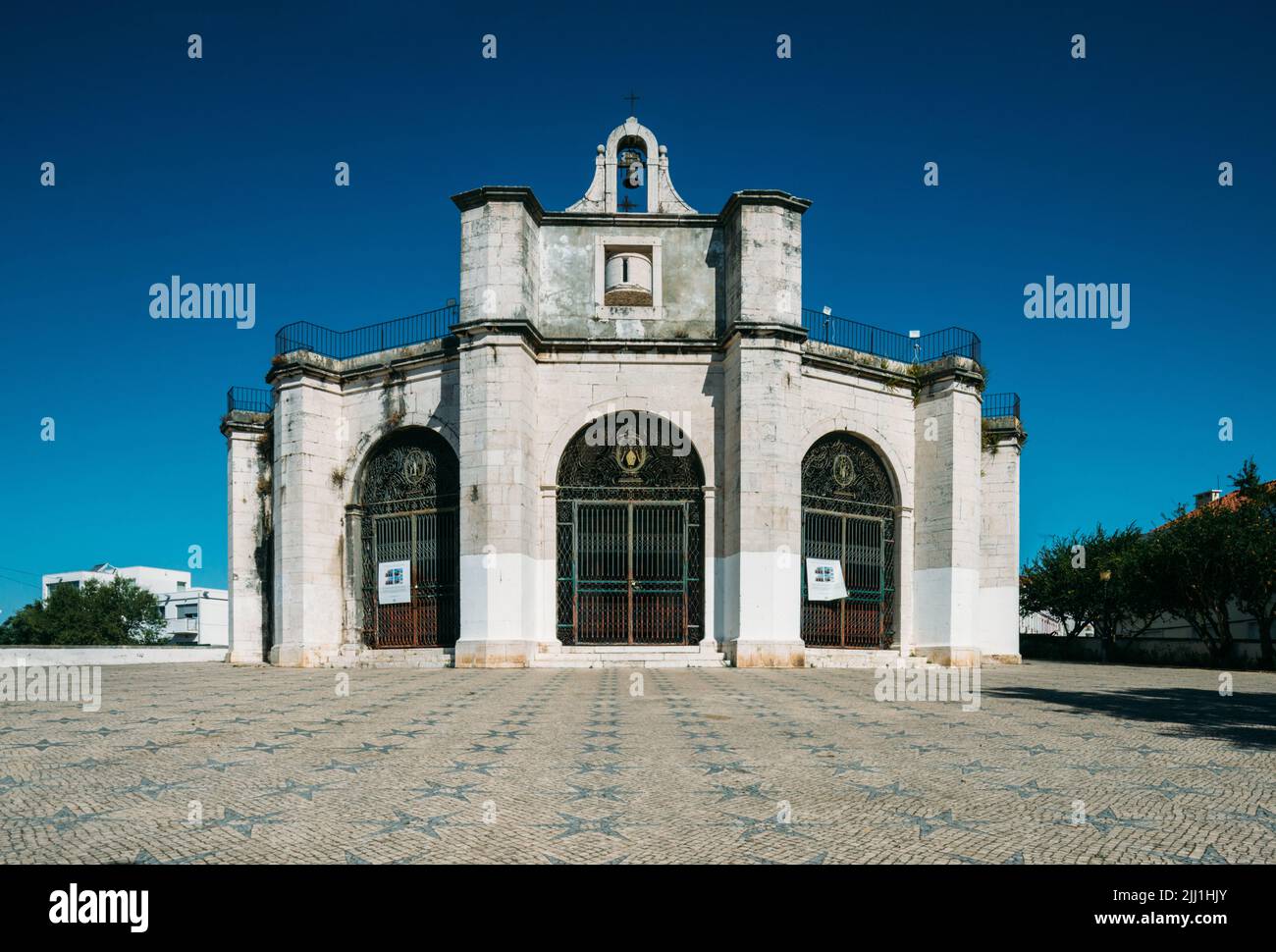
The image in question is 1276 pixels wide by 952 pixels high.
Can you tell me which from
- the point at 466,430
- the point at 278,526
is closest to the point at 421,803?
the point at 466,430

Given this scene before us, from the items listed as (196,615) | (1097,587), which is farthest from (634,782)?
(196,615)

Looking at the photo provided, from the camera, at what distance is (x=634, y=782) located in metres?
6.45

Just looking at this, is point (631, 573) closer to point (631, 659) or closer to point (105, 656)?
point (631, 659)

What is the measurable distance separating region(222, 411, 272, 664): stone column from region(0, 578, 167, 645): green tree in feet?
129

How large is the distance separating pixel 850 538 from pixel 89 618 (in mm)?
57912

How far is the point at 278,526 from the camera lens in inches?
948

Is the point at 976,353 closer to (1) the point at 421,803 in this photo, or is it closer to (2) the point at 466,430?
(2) the point at 466,430

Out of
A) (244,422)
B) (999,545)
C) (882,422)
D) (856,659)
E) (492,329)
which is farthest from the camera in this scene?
(244,422)

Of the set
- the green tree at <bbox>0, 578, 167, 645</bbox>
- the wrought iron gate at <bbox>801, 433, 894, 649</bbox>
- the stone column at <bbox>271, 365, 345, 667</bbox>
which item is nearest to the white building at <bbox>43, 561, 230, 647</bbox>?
the green tree at <bbox>0, 578, 167, 645</bbox>

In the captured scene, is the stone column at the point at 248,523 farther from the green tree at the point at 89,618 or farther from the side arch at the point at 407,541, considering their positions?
the green tree at the point at 89,618

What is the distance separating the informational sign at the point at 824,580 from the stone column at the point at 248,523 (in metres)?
16.6

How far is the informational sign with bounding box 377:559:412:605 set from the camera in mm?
23266

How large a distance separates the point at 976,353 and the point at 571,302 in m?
11.9
